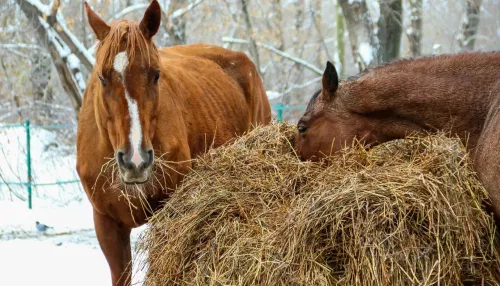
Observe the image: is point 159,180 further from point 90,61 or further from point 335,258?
point 90,61

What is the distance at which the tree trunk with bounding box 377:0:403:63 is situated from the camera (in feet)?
36.1

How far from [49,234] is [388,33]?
6259mm

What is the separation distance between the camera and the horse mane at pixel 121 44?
387 centimetres

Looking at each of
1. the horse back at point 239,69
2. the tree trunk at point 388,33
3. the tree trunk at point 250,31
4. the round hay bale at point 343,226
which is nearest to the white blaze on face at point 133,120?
the round hay bale at point 343,226

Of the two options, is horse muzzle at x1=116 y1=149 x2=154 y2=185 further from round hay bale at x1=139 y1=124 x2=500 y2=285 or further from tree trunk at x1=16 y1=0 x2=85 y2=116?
tree trunk at x1=16 y1=0 x2=85 y2=116

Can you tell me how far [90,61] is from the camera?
986 centimetres

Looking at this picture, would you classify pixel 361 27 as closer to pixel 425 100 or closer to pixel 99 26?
pixel 425 100

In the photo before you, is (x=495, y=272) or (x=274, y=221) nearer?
(x=495, y=272)

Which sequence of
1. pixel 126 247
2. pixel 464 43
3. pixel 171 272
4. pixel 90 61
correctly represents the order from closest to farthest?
1. pixel 171 272
2. pixel 126 247
3. pixel 90 61
4. pixel 464 43

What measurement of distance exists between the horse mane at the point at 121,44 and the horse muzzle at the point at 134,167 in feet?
1.79

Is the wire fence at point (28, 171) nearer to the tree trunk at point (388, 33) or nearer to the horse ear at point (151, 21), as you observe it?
the tree trunk at point (388, 33)

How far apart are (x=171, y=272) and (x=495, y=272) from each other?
5.79ft

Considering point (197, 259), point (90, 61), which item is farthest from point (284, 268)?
point (90, 61)

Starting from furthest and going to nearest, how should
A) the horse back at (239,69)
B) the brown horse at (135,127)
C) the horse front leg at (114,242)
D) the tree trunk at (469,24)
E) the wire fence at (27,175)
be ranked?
the tree trunk at (469,24) < the wire fence at (27,175) < the horse back at (239,69) < the horse front leg at (114,242) < the brown horse at (135,127)
